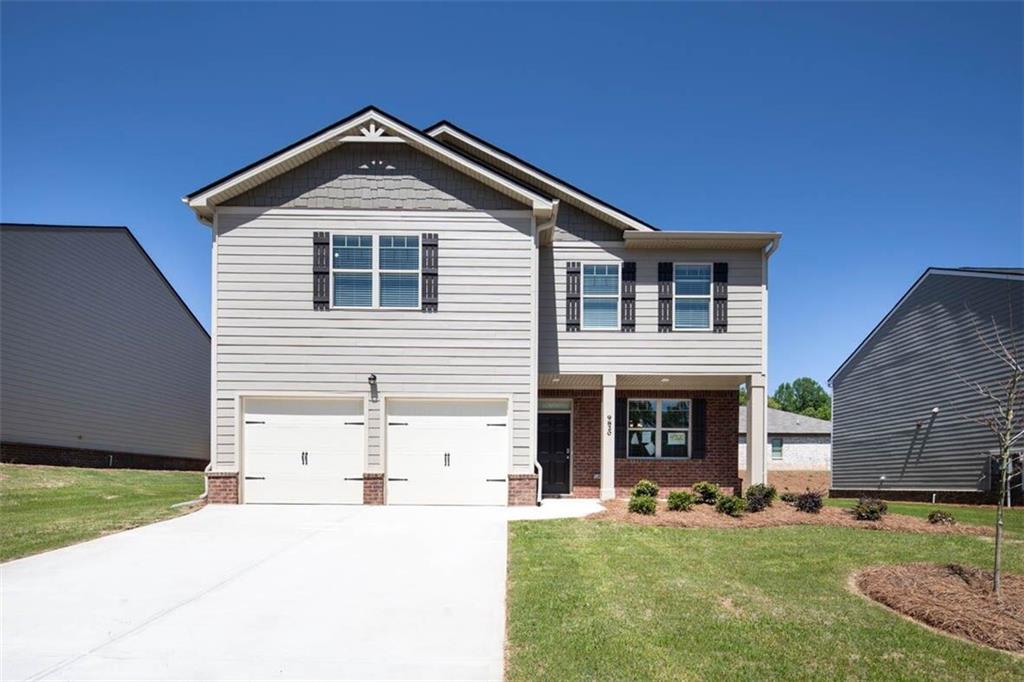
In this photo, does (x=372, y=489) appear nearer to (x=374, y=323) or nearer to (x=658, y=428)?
(x=374, y=323)

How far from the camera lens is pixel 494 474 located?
521 inches

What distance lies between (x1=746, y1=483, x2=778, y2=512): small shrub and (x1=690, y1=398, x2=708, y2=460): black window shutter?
361 cm

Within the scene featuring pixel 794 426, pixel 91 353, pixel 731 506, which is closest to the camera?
pixel 731 506

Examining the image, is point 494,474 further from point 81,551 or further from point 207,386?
point 207,386

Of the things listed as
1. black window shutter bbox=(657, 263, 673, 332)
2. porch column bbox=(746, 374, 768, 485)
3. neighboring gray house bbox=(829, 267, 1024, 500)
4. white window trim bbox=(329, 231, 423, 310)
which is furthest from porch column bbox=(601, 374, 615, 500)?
neighboring gray house bbox=(829, 267, 1024, 500)

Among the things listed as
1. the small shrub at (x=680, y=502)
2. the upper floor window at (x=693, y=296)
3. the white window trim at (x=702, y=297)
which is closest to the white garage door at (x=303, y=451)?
the small shrub at (x=680, y=502)

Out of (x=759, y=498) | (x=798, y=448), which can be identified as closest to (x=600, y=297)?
(x=759, y=498)

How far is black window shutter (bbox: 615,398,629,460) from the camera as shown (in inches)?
636

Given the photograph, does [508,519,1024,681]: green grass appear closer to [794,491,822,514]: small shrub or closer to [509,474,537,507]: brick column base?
[794,491,822,514]: small shrub

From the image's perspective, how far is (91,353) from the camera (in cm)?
2105

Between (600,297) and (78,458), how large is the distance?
16542mm

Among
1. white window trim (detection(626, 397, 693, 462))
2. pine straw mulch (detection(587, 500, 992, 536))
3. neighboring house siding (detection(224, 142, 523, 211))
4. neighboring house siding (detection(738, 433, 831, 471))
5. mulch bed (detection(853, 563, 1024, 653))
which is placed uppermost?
neighboring house siding (detection(224, 142, 523, 211))

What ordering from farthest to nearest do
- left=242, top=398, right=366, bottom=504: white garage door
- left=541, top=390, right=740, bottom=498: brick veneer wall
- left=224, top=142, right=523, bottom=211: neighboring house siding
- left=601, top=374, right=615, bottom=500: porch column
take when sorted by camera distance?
left=541, top=390, right=740, bottom=498: brick veneer wall
left=601, top=374, right=615, bottom=500: porch column
left=224, top=142, right=523, bottom=211: neighboring house siding
left=242, top=398, right=366, bottom=504: white garage door

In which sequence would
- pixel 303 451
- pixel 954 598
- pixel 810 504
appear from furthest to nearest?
1. pixel 303 451
2. pixel 810 504
3. pixel 954 598
